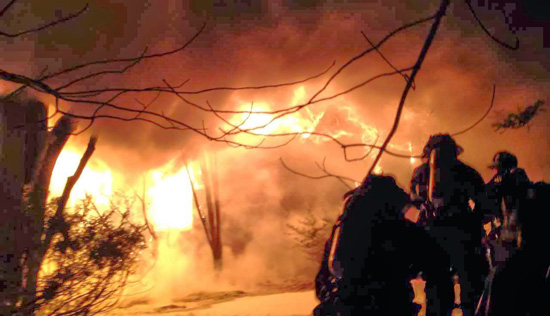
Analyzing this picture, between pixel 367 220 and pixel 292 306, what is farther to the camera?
pixel 292 306

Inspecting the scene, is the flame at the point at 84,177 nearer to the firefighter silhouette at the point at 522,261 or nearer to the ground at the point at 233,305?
the ground at the point at 233,305

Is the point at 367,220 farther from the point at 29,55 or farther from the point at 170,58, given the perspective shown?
the point at 170,58

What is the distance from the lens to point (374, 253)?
2.05 meters

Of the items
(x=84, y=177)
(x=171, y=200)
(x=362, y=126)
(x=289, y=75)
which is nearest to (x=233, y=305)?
(x=84, y=177)

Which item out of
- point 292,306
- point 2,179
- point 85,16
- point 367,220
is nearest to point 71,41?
point 85,16

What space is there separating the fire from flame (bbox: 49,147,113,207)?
1925 millimetres

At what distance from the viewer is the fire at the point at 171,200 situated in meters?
11.8

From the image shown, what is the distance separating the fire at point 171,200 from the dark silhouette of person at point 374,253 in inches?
396

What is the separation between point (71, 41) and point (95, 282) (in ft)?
Result: 15.0

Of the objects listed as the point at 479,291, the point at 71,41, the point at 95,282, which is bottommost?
the point at 479,291

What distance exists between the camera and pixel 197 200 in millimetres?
12328

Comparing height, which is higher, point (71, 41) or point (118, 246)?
point (71, 41)

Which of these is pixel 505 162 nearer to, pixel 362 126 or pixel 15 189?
pixel 15 189

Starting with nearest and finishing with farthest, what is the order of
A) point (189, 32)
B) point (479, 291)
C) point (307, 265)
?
point (479, 291) → point (189, 32) → point (307, 265)
